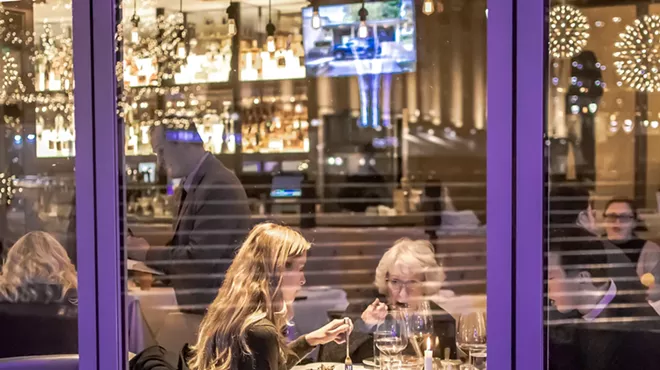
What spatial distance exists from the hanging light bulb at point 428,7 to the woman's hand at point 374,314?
14.7 feet

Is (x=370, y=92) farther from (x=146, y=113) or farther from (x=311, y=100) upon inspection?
(x=146, y=113)

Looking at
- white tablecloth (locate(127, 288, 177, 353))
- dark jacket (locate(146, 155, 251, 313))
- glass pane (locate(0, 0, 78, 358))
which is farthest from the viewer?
dark jacket (locate(146, 155, 251, 313))

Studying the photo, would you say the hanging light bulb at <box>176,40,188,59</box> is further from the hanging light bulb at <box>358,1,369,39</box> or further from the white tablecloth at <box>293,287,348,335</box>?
the white tablecloth at <box>293,287,348,335</box>

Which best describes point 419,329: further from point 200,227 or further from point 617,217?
point 617,217

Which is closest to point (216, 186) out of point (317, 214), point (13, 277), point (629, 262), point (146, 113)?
point (13, 277)

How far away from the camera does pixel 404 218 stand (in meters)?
6.70

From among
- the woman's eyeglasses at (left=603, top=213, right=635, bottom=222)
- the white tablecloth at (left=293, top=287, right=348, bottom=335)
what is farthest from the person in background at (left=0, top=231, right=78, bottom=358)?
the woman's eyeglasses at (left=603, top=213, right=635, bottom=222)

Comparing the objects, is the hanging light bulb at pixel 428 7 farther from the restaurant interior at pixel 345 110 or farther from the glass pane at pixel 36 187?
the glass pane at pixel 36 187

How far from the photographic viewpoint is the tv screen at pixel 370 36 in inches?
293

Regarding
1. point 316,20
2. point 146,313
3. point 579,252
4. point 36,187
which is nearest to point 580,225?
point 579,252

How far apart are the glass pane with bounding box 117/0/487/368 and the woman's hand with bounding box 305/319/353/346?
1.21ft

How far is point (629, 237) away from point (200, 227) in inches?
88.2

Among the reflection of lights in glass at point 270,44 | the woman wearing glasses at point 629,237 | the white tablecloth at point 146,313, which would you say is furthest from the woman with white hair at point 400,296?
the reflection of lights in glass at point 270,44

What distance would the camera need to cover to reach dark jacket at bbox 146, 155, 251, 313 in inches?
135
